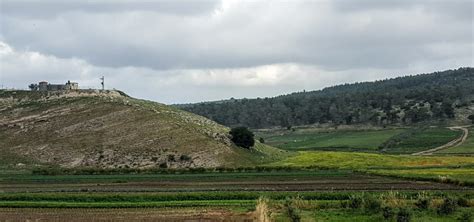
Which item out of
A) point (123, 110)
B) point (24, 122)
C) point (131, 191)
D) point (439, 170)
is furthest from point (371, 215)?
point (24, 122)

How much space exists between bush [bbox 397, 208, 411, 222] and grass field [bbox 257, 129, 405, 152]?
337 ft

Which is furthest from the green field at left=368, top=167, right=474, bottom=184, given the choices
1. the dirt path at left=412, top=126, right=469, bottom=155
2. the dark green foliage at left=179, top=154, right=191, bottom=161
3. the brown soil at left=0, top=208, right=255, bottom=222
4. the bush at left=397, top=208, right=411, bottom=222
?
the dirt path at left=412, top=126, right=469, bottom=155

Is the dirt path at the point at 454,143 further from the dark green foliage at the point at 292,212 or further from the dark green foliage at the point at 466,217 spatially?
the dark green foliage at the point at 466,217

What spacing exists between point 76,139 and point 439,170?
58.5m

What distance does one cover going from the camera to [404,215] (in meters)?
39.4

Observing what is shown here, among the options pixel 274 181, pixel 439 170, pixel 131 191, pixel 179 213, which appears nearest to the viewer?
pixel 179 213

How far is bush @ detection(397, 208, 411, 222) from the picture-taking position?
39.1 meters

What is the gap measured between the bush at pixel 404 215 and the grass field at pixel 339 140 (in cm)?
10264

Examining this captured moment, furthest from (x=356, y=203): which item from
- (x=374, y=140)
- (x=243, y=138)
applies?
(x=374, y=140)

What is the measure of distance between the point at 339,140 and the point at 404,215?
131315 mm

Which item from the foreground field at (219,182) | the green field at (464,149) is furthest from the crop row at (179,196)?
the green field at (464,149)

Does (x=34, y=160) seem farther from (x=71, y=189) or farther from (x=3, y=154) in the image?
(x=71, y=189)

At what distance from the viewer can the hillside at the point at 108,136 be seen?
9819 cm

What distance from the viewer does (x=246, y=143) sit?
350 feet
